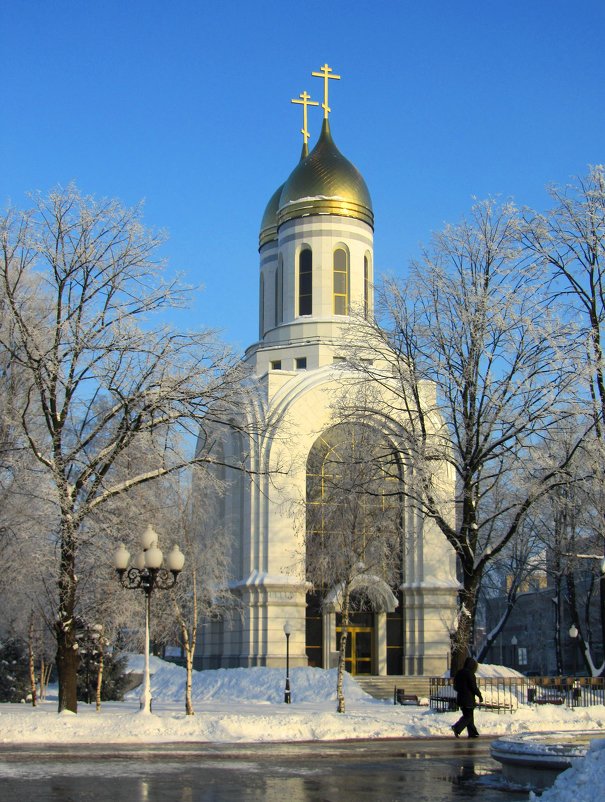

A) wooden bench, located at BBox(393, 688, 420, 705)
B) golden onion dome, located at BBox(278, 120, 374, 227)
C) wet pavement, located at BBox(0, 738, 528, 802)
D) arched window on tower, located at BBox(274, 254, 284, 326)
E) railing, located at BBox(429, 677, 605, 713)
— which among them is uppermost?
golden onion dome, located at BBox(278, 120, 374, 227)

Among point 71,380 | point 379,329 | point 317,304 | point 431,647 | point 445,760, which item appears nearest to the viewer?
point 445,760

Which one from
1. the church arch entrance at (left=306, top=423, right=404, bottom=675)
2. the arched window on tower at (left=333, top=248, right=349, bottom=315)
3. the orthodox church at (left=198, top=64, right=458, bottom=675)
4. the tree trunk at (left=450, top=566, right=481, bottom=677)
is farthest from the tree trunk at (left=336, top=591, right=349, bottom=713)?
the arched window on tower at (left=333, top=248, right=349, bottom=315)

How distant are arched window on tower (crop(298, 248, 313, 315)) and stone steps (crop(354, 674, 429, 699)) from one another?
15.0 metres

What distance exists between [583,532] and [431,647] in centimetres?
1150

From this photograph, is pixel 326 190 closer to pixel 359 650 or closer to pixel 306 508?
pixel 306 508

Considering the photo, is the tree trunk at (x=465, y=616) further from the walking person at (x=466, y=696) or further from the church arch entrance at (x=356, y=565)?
the church arch entrance at (x=356, y=565)

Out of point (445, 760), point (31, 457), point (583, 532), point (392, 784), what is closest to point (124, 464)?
point (31, 457)

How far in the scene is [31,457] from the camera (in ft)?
70.8

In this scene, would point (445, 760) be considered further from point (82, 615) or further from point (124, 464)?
point (82, 615)

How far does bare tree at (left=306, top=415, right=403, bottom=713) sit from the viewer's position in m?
26.5

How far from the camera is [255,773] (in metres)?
13.8

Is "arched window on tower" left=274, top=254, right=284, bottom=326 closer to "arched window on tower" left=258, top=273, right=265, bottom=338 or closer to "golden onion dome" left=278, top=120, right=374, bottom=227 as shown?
"arched window on tower" left=258, top=273, right=265, bottom=338

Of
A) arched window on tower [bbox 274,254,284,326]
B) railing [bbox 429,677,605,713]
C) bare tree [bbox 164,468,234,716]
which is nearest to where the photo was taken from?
railing [bbox 429,677,605,713]

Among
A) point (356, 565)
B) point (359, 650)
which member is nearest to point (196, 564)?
point (356, 565)
